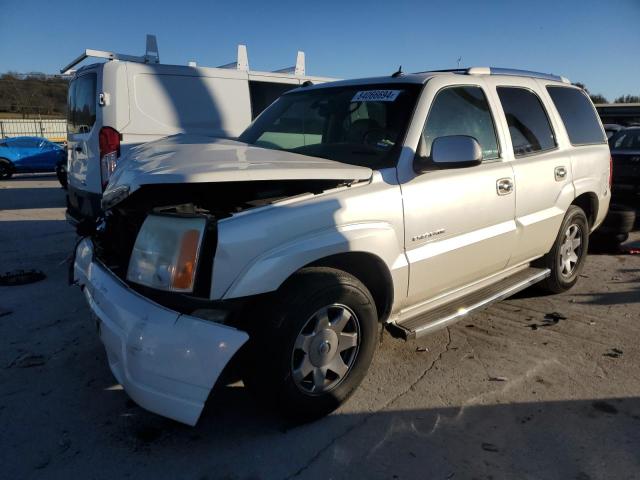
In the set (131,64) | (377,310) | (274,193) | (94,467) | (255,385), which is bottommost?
(94,467)

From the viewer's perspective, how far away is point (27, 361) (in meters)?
3.48

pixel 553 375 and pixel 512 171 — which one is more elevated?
pixel 512 171

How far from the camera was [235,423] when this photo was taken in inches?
111

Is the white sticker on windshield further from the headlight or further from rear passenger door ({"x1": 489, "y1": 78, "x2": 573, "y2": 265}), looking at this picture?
the headlight

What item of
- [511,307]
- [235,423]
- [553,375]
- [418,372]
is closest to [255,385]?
[235,423]

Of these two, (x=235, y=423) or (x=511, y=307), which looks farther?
(x=511, y=307)

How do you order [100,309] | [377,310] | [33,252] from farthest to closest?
1. [33,252]
2. [377,310]
3. [100,309]

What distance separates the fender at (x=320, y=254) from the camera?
2.40 meters

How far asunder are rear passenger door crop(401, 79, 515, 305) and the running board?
0.11 m

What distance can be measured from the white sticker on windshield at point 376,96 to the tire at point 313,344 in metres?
1.33

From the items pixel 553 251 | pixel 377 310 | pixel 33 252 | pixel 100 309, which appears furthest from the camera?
pixel 33 252

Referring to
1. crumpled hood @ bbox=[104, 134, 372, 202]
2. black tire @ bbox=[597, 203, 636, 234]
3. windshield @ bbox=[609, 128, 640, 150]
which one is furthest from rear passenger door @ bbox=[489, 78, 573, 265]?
windshield @ bbox=[609, 128, 640, 150]

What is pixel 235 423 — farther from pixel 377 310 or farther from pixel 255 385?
pixel 377 310

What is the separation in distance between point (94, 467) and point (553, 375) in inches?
112
